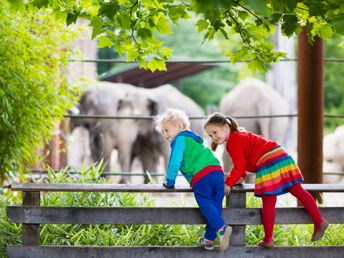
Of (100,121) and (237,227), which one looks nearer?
(237,227)

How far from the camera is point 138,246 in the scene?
Answer: 11.4 ft

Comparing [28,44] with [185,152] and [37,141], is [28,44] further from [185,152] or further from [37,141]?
[185,152]

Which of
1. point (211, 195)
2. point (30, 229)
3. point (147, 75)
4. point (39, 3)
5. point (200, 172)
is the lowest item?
point (30, 229)

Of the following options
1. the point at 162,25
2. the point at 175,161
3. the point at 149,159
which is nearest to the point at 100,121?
the point at 149,159

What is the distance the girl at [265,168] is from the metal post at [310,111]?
4.44ft

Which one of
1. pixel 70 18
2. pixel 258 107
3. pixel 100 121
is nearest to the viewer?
pixel 70 18

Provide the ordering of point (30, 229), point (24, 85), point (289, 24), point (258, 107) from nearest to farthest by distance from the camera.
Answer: point (289, 24)
point (30, 229)
point (24, 85)
point (258, 107)

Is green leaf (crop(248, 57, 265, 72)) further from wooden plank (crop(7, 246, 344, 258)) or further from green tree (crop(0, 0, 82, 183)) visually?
green tree (crop(0, 0, 82, 183))

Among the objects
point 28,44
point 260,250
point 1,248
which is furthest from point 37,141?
point 260,250

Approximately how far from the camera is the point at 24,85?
178 inches

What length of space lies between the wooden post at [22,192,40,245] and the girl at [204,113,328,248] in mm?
1231

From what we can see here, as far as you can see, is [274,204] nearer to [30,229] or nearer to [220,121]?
[220,121]

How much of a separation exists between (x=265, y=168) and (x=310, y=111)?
161 centimetres

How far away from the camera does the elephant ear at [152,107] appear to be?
8219 millimetres
